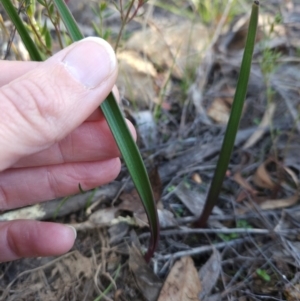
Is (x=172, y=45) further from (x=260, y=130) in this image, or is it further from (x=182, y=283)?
(x=182, y=283)

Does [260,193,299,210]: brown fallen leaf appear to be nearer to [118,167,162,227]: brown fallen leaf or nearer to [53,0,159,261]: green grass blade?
[118,167,162,227]: brown fallen leaf

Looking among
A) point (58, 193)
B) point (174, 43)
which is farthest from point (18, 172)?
point (174, 43)

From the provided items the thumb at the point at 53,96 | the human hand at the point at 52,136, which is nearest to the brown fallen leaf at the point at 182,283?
the human hand at the point at 52,136

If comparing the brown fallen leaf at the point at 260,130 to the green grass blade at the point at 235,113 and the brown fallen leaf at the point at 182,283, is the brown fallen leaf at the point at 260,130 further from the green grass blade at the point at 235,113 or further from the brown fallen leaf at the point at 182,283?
the brown fallen leaf at the point at 182,283

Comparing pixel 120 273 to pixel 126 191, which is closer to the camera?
pixel 120 273

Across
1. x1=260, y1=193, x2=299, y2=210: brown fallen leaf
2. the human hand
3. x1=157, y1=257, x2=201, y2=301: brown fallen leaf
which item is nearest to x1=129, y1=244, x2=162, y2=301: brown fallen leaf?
x1=157, y1=257, x2=201, y2=301: brown fallen leaf

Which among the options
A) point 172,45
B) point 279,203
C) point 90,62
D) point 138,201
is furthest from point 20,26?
point 172,45

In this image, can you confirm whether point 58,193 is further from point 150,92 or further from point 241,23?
point 241,23
